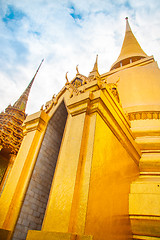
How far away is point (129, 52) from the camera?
10.4 meters

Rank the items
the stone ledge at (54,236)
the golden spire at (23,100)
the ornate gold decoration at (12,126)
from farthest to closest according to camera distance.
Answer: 1. the golden spire at (23,100)
2. the ornate gold decoration at (12,126)
3. the stone ledge at (54,236)

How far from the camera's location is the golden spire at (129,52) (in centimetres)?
952

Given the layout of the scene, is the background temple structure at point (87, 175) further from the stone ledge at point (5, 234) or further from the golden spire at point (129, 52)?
the golden spire at point (129, 52)

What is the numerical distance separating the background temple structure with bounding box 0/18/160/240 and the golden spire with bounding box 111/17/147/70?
6090 mm

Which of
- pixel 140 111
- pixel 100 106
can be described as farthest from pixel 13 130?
pixel 100 106

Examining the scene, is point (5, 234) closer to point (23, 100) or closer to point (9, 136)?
point (9, 136)

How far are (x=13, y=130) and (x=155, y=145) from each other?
37.6 ft

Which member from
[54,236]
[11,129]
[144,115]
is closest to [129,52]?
[144,115]

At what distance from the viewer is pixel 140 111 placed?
433cm

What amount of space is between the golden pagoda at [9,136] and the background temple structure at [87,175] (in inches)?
340

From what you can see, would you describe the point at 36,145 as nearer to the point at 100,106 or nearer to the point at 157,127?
the point at 100,106

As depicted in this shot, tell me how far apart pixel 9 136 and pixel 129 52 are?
9.57 m

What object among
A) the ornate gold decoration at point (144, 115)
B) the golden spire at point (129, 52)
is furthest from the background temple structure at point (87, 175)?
the golden spire at point (129, 52)

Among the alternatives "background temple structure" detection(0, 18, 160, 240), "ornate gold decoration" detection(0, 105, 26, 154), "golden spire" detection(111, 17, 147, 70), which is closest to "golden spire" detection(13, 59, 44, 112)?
"ornate gold decoration" detection(0, 105, 26, 154)
